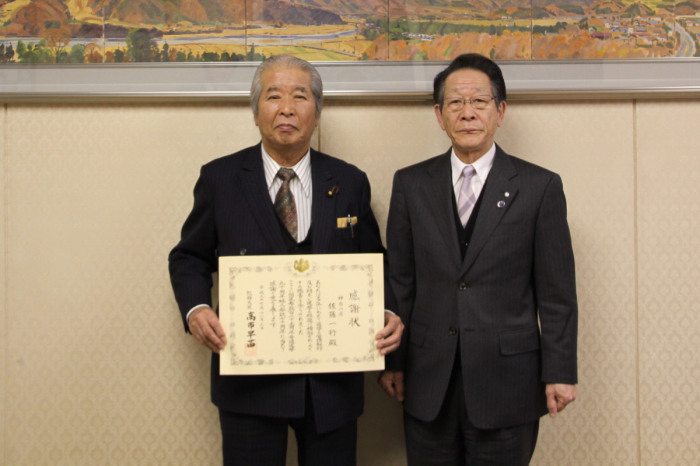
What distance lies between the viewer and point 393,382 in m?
1.74

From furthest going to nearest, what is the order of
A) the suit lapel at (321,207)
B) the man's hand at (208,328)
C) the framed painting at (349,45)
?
the framed painting at (349,45) → the suit lapel at (321,207) → the man's hand at (208,328)

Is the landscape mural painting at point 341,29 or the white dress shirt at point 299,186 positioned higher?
the landscape mural painting at point 341,29

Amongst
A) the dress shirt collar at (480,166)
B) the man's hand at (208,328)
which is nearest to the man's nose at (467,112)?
the dress shirt collar at (480,166)

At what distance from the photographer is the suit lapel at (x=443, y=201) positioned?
1.63 metres

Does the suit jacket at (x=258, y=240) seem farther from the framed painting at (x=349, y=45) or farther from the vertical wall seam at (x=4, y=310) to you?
the vertical wall seam at (x=4, y=310)

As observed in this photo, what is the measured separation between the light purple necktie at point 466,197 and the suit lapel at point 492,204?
44 mm

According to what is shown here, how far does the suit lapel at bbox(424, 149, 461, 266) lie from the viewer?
1.63 metres

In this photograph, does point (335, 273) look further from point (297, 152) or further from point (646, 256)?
point (646, 256)

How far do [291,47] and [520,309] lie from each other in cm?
122

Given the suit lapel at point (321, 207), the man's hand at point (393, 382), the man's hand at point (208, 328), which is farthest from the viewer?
the man's hand at point (393, 382)

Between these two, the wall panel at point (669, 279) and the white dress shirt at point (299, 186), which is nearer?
the white dress shirt at point (299, 186)

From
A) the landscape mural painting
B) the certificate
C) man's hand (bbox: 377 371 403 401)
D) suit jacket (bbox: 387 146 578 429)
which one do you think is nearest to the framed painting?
the landscape mural painting

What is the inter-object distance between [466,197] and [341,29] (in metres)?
0.83

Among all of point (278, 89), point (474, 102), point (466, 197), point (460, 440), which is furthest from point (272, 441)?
point (474, 102)
